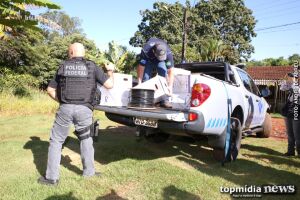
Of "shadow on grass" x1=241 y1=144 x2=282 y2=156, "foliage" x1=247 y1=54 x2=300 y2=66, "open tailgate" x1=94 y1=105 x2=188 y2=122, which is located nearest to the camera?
"open tailgate" x1=94 y1=105 x2=188 y2=122

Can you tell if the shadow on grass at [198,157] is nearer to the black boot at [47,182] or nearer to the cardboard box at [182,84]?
the cardboard box at [182,84]

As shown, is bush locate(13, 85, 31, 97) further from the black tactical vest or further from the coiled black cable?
the black tactical vest

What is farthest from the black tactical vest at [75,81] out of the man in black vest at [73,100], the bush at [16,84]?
the bush at [16,84]

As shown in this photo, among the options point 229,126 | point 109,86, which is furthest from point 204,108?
point 109,86

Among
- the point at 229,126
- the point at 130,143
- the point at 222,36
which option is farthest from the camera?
the point at 222,36

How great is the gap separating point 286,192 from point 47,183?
10.3ft

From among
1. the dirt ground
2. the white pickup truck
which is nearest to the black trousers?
the white pickup truck

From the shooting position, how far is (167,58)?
19.9 ft

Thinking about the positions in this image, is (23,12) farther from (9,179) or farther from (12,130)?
(9,179)

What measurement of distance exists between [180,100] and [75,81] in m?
1.72

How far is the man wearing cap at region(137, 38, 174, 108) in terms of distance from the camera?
585 centimetres

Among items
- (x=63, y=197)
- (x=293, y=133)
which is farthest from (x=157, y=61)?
(x=293, y=133)

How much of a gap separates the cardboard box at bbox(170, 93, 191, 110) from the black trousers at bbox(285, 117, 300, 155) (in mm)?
2698

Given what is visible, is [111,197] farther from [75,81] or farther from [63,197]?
[75,81]
